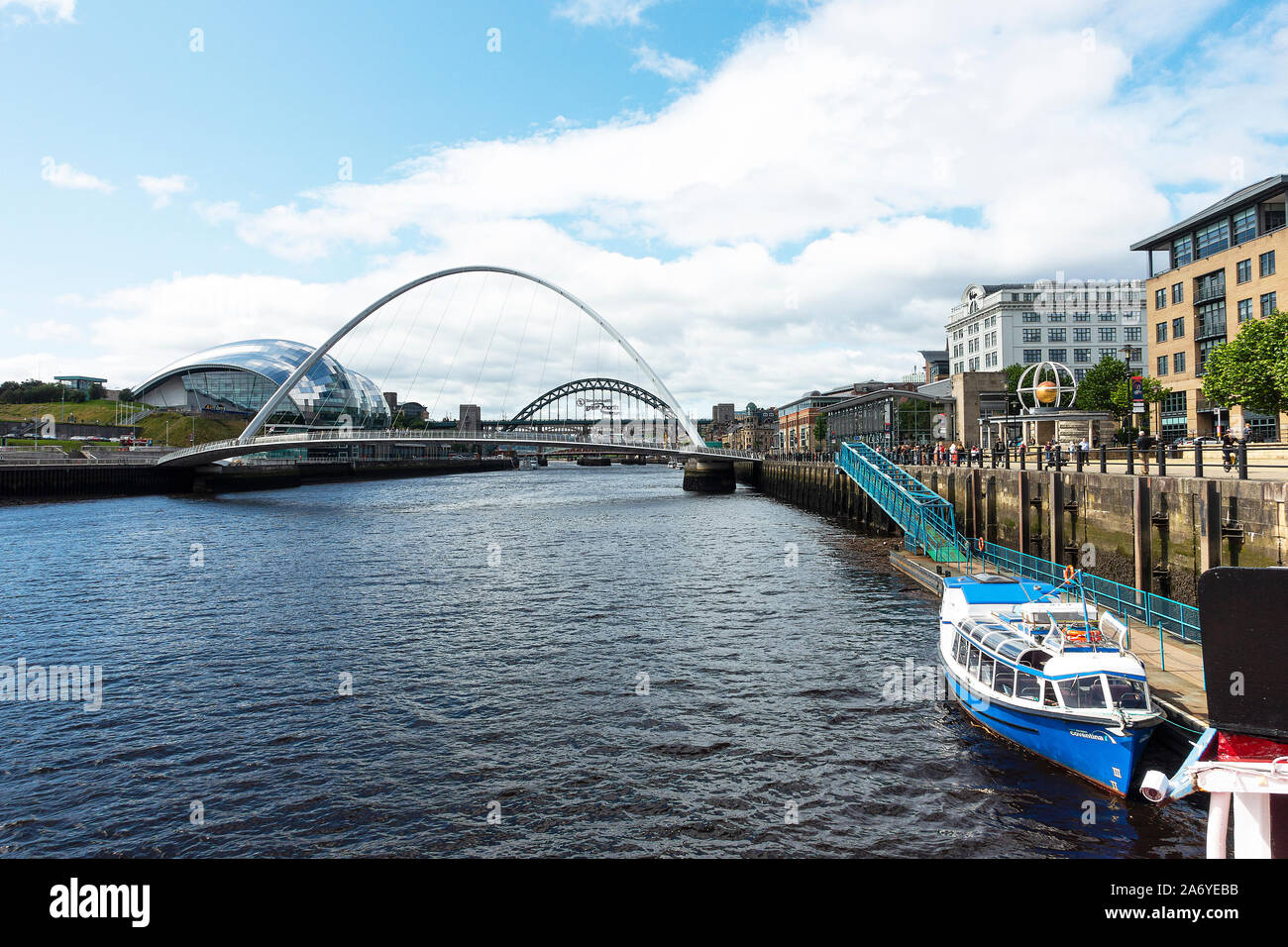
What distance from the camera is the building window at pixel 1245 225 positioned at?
61.2m

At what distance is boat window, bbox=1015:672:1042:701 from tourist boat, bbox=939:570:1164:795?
0.02 metres

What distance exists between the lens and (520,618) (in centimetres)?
2825

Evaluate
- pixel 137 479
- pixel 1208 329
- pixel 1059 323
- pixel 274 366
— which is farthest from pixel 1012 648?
pixel 274 366

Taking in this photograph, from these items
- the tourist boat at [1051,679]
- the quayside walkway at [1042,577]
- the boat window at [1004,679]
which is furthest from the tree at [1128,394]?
the boat window at [1004,679]

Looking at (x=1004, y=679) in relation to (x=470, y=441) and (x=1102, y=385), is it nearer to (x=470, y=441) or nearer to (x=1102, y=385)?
(x=1102, y=385)

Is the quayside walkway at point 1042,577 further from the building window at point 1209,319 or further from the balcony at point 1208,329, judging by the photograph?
the building window at point 1209,319

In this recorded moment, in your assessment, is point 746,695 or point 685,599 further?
point 685,599

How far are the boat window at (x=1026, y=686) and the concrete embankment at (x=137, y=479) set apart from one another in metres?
96.9

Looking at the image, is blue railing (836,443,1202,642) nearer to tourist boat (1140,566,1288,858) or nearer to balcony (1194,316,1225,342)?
tourist boat (1140,566,1288,858)
